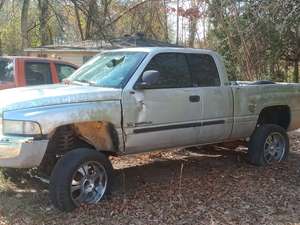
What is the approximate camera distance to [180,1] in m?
29.9

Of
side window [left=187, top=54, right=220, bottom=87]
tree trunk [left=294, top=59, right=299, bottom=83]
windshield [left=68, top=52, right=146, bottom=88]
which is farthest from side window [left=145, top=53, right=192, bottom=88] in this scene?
tree trunk [left=294, top=59, right=299, bottom=83]

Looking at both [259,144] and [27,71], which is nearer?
[259,144]

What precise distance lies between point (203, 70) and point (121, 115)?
1.82 m

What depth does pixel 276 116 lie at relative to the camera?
361 inches

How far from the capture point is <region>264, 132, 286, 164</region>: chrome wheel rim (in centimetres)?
868

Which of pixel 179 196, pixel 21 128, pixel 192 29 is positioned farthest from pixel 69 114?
pixel 192 29

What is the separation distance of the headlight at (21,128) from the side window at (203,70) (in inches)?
104

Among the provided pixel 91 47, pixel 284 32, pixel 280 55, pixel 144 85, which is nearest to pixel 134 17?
pixel 91 47

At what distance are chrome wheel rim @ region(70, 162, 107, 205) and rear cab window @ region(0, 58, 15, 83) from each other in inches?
203

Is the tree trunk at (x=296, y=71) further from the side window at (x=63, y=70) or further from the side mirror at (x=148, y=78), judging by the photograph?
the side mirror at (x=148, y=78)

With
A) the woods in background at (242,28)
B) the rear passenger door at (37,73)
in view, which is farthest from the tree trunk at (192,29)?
the rear passenger door at (37,73)

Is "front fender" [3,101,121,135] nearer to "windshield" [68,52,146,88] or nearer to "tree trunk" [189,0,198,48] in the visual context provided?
"windshield" [68,52,146,88]

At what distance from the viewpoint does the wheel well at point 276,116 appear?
8.89 meters

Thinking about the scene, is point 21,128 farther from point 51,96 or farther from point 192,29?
point 192,29
